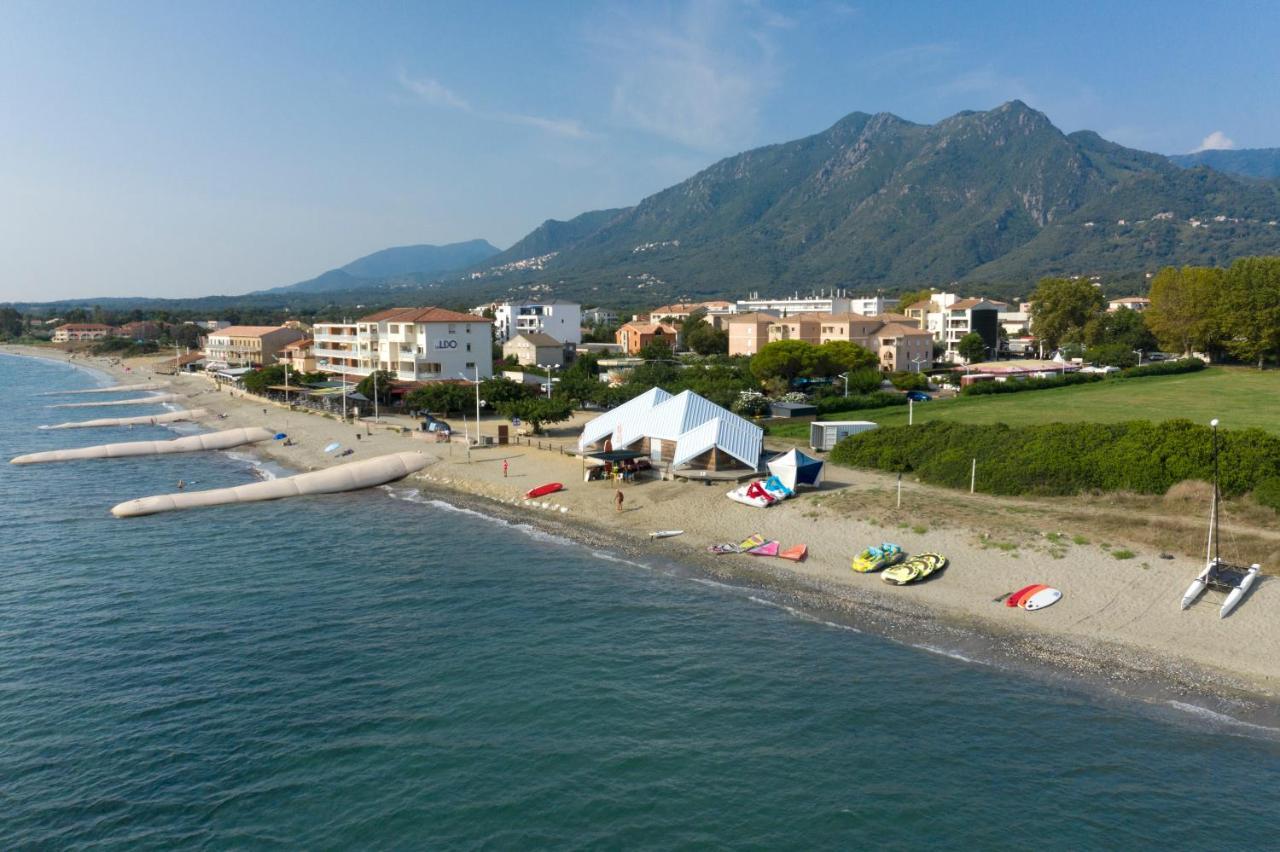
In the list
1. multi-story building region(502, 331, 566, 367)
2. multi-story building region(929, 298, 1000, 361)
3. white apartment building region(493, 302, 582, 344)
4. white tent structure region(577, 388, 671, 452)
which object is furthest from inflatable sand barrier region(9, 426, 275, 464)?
multi-story building region(929, 298, 1000, 361)

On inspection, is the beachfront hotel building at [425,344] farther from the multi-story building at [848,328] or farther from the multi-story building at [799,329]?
the multi-story building at [848,328]

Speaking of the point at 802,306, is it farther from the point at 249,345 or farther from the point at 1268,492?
the point at 1268,492

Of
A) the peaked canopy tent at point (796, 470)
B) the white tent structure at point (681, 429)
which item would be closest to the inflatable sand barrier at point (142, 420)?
the white tent structure at point (681, 429)

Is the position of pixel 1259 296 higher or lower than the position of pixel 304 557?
higher

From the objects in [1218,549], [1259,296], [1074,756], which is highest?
[1259,296]

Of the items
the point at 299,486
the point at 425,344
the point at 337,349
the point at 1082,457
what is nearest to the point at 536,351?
Result: the point at 337,349

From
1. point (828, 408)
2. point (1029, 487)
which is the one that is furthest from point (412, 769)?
point (828, 408)

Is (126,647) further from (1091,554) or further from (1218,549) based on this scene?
(1218,549)
